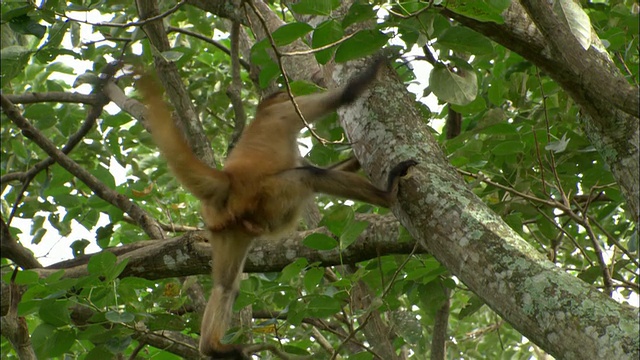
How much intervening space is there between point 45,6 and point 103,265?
120 centimetres

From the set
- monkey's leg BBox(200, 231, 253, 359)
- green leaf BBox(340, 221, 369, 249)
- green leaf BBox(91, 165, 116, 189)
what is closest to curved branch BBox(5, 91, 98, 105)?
green leaf BBox(91, 165, 116, 189)

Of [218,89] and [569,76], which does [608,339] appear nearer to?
[569,76]

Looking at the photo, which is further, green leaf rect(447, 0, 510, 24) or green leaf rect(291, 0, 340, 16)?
green leaf rect(291, 0, 340, 16)

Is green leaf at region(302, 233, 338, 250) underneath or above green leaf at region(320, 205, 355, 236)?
underneath

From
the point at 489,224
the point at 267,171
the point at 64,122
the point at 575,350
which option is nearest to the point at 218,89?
the point at 64,122

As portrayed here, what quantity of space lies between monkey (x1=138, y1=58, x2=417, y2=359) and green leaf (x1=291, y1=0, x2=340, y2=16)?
0.65 metres

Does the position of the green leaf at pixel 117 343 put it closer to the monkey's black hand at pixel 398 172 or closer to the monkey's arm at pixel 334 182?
the monkey's arm at pixel 334 182

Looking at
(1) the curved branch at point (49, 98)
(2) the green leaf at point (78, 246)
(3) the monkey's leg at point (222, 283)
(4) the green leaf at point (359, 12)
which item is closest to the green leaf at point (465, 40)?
(4) the green leaf at point (359, 12)

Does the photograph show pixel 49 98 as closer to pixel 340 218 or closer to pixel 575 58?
pixel 340 218

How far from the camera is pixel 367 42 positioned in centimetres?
260

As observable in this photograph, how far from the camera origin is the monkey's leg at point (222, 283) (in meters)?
3.58

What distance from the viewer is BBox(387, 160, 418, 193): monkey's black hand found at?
267cm

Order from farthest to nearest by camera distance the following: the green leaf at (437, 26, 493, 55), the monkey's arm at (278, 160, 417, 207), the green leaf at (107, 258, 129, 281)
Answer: the monkey's arm at (278, 160, 417, 207) < the green leaf at (107, 258, 129, 281) < the green leaf at (437, 26, 493, 55)

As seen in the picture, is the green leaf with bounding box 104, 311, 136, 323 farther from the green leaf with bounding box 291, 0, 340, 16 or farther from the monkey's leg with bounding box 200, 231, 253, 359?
the green leaf with bounding box 291, 0, 340, 16
